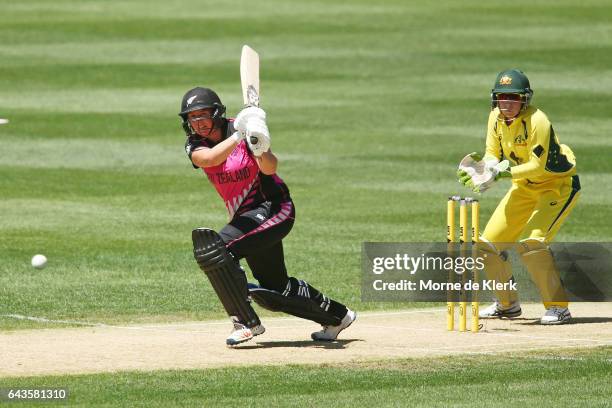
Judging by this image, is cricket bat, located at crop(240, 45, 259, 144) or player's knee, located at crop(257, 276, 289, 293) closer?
cricket bat, located at crop(240, 45, 259, 144)

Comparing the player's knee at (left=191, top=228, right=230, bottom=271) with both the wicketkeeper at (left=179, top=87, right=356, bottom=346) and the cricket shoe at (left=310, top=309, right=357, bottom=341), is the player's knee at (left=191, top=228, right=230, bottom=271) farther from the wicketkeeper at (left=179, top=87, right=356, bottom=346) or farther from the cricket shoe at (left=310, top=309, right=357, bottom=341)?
the cricket shoe at (left=310, top=309, right=357, bottom=341)

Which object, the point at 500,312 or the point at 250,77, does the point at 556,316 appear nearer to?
the point at 500,312

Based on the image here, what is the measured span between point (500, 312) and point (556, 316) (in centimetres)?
57

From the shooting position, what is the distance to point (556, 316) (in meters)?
11.0

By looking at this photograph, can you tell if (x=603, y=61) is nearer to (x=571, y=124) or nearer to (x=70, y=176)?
(x=571, y=124)

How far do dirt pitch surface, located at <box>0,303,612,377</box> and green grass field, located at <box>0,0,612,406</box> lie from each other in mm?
432

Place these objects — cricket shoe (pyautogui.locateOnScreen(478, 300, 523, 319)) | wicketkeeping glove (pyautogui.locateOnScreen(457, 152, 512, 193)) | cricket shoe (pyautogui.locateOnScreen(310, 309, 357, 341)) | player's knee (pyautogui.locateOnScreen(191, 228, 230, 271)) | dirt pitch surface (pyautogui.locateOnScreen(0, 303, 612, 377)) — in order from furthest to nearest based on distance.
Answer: cricket shoe (pyautogui.locateOnScreen(478, 300, 523, 319)) < wicketkeeping glove (pyautogui.locateOnScreen(457, 152, 512, 193)) < cricket shoe (pyautogui.locateOnScreen(310, 309, 357, 341)) < player's knee (pyautogui.locateOnScreen(191, 228, 230, 271)) < dirt pitch surface (pyautogui.locateOnScreen(0, 303, 612, 377))

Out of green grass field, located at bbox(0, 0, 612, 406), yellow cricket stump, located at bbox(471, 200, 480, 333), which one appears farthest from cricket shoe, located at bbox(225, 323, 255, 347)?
yellow cricket stump, located at bbox(471, 200, 480, 333)

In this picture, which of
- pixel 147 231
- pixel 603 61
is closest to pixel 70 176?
pixel 147 231

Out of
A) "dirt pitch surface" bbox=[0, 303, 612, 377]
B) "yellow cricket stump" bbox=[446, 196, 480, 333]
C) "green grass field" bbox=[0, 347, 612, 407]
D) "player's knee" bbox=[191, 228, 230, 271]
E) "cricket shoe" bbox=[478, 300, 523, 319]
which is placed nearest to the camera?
"green grass field" bbox=[0, 347, 612, 407]

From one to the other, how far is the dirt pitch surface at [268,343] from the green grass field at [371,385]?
336mm

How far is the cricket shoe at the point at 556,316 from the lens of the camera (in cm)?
1098

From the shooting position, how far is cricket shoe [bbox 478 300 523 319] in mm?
11391

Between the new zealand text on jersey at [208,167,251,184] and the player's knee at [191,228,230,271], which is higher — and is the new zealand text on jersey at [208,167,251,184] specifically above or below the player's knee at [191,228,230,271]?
above
